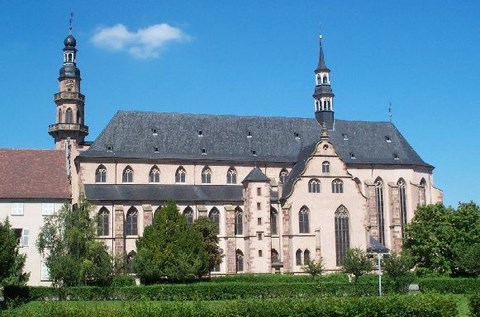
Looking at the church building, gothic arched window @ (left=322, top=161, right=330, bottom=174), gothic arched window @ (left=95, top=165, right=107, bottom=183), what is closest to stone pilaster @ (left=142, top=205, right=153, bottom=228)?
the church building

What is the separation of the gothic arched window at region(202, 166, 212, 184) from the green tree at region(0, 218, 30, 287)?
30633 millimetres

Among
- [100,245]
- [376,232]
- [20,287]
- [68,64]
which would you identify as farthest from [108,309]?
[68,64]

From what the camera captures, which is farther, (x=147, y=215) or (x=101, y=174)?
(x=101, y=174)

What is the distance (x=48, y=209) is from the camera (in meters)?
73.8

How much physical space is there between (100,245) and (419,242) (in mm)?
36072

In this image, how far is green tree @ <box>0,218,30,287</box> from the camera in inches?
2007

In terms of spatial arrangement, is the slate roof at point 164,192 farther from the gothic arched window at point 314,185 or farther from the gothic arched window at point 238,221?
the gothic arched window at point 314,185

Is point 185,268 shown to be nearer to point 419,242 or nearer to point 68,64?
point 419,242

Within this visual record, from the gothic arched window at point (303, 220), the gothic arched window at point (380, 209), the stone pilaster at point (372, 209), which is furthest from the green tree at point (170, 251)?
the gothic arched window at point (380, 209)

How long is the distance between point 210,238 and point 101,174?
17.4 metres

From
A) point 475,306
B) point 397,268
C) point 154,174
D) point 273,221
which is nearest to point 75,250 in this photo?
point 154,174

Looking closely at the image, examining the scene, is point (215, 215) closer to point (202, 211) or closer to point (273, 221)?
point (202, 211)

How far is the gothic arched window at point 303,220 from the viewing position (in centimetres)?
8019

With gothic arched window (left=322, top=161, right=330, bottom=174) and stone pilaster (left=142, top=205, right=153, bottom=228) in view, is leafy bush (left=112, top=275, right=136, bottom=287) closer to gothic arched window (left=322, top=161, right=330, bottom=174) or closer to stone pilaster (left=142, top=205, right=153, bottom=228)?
stone pilaster (left=142, top=205, right=153, bottom=228)
